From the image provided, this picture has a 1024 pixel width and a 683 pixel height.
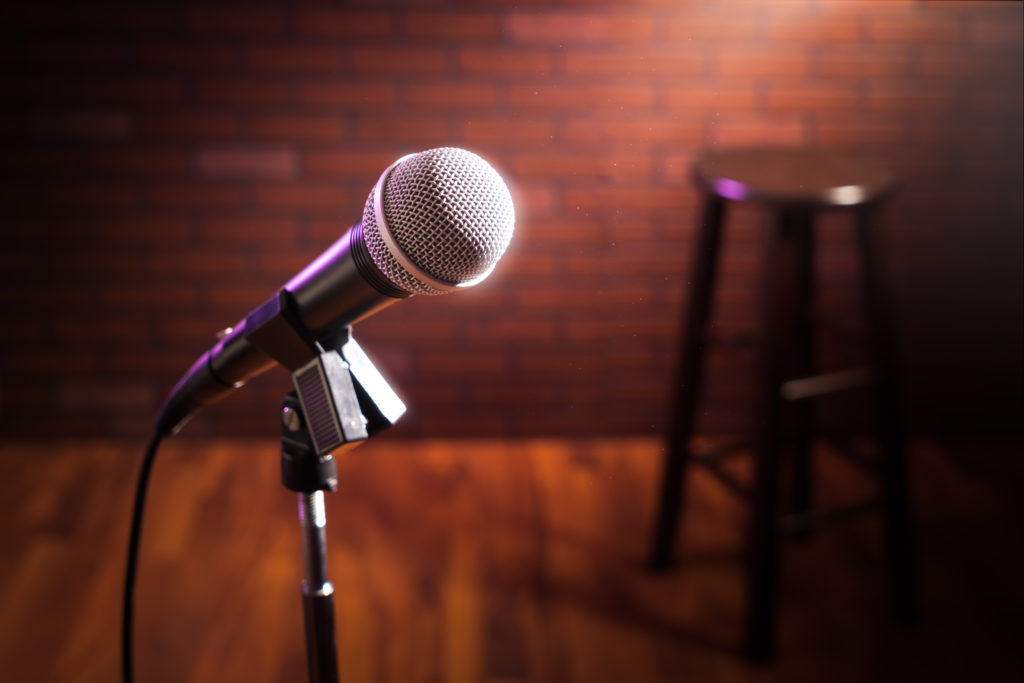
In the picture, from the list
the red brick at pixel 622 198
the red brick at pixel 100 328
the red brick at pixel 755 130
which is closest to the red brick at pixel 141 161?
the red brick at pixel 100 328

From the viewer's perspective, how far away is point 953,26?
2332 mm

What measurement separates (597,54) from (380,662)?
4.86ft

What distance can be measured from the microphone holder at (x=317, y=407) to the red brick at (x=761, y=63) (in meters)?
1.81

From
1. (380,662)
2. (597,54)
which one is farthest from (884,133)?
(380,662)

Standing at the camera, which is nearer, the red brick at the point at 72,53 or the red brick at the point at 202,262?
the red brick at the point at 72,53

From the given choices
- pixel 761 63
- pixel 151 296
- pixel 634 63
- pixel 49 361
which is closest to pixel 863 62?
pixel 761 63

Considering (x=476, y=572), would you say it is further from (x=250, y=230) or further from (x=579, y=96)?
(x=579, y=96)

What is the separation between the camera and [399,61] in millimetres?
2400

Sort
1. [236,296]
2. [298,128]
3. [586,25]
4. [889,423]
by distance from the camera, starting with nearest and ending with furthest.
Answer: [889,423] < [586,25] < [298,128] < [236,296]

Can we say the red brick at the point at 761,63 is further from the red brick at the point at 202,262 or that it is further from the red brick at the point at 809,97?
the red brick at the point at 202,262

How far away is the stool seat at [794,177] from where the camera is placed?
165cm

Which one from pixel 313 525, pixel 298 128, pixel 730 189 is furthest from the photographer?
pixel 298 128

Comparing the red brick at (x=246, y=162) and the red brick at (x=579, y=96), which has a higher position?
the red brick at (x=579, y=96)

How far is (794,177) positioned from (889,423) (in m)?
0.52
